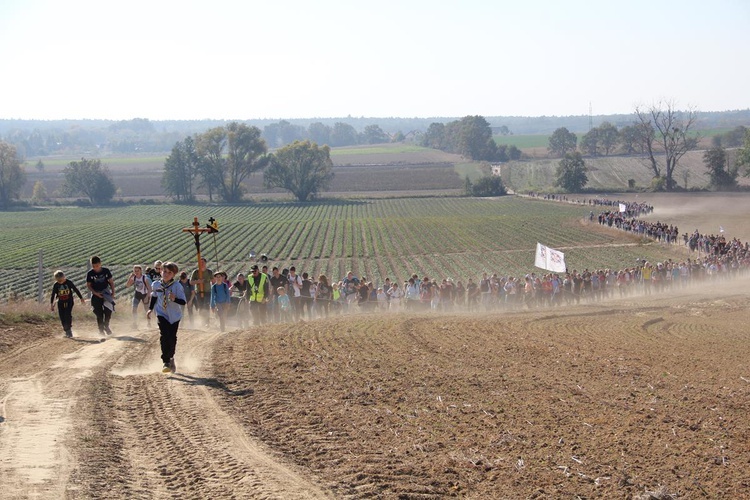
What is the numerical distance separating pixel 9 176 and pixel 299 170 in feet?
129

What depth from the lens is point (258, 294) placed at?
59.4 ft

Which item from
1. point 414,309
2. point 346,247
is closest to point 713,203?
point 346,247

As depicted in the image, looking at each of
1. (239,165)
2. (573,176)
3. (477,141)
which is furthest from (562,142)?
(239,165)

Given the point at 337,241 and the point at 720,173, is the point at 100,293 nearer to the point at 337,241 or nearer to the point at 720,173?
the point at 337,241

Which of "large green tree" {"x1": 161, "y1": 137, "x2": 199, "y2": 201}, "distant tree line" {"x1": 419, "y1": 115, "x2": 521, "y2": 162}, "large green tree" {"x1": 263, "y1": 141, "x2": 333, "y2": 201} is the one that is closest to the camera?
"large green tree" {"x1": 263, "y1": 141, "x2": 333, "y2": 201}

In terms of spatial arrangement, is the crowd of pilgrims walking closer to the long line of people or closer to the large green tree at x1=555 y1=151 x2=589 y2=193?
the long line of people

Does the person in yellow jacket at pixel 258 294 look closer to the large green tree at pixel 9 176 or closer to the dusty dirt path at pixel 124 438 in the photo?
the dusty dirt path at pixel 124 438

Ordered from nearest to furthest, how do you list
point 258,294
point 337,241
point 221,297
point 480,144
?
1. point 221,297
2. point 258,294
3. point 337,241
4. point 480,144

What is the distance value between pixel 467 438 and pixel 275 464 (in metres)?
2.20

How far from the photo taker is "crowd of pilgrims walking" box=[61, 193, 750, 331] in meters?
17.1

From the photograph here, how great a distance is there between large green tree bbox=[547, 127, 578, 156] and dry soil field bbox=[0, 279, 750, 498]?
536ft

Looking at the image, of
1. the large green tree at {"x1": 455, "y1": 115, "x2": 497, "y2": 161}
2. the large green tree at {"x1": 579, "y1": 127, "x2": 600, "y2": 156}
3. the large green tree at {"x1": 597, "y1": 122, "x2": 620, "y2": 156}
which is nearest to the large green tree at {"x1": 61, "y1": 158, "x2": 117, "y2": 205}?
the large green tree at {"x1": 455, "y1": 115, "x2": 497, "y2": 161}

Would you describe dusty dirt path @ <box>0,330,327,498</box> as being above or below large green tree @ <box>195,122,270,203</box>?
below

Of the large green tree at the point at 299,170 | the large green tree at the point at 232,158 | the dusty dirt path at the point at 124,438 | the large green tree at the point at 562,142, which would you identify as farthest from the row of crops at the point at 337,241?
the large green tree at the point at 562,142
